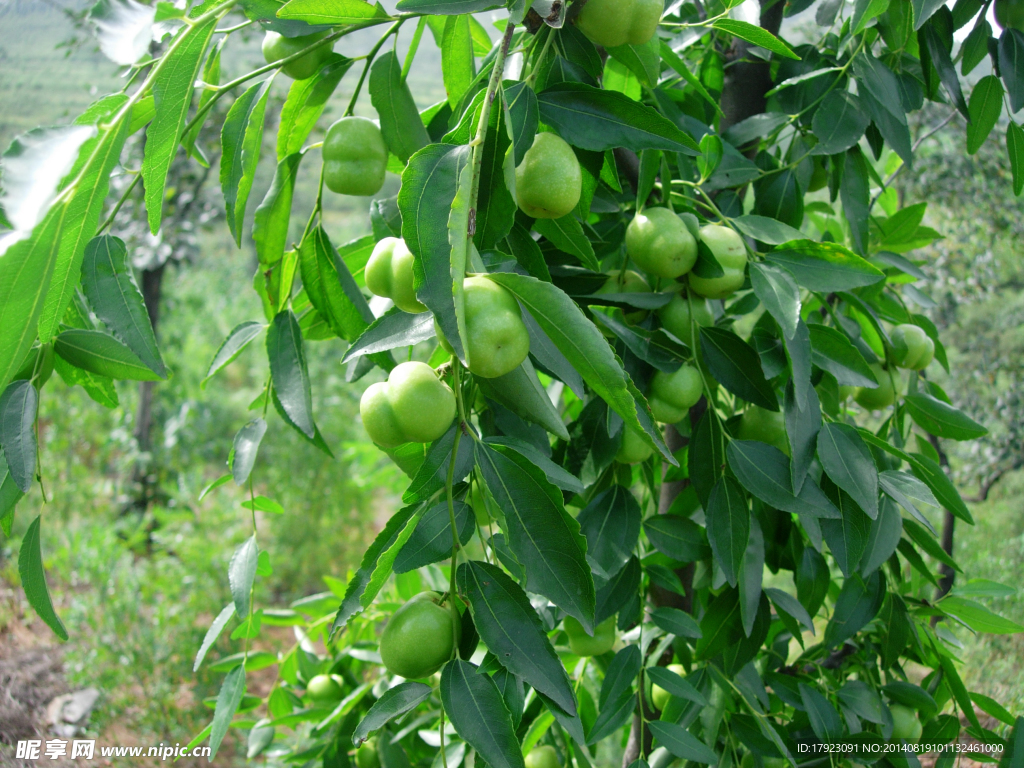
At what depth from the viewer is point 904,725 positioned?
2.62ft

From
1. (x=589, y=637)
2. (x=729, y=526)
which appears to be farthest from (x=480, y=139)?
(x=589, y=637)

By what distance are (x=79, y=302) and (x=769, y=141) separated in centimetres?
68

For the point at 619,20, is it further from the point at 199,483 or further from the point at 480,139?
the point at 199,483

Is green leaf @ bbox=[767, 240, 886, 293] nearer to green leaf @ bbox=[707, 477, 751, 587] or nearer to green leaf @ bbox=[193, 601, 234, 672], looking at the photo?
green leaf @ bbox=[707, 477, 751, 587]

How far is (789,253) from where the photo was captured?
0.58 meters

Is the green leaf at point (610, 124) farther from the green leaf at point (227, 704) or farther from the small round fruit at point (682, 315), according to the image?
the green leaf at point (227, 704)

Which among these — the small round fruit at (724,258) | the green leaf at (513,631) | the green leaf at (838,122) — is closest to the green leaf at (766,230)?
the small round fruit at (724,258)

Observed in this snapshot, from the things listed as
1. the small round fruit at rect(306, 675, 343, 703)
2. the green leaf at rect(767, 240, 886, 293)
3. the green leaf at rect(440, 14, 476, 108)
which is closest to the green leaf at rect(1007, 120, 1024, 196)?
the green leaf at rect(767, 240, 886, 293)

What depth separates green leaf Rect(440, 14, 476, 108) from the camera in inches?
23.7

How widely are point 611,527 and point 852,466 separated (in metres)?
0.20

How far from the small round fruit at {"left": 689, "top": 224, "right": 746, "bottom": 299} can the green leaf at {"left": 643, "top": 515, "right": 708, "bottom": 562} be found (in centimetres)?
24

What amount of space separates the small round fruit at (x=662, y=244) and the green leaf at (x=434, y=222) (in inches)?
8.6

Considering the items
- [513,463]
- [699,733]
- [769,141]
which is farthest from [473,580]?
[769,141]

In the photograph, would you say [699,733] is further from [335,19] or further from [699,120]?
[335,19]
